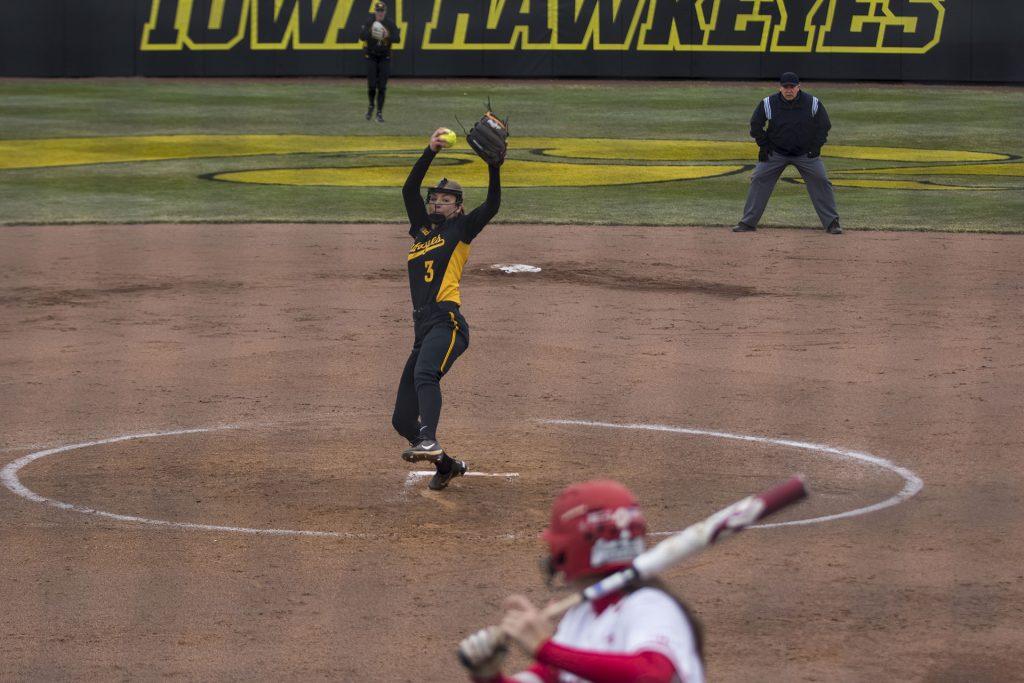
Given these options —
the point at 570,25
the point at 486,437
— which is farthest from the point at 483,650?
the point at 570,25

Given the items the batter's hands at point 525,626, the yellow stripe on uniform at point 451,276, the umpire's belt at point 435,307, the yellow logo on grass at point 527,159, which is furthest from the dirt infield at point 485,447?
the yellow logo on grass at point 527,159

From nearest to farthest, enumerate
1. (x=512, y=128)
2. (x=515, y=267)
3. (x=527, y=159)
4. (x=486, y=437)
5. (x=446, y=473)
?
1. (x=446, y=473)
2. (x=486, y=437)
3. (x=515, y=267)
4. (x=527, y=159)
5. (x=512, y=128)

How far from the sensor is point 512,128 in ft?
110

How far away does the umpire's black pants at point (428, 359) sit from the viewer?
9445 millimetres

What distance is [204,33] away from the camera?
145 feet

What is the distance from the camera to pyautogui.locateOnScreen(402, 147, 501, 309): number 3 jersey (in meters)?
9.59

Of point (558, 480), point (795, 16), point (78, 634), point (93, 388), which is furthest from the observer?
point (795, 16)

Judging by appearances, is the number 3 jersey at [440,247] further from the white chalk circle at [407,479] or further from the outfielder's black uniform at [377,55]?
the outfielder's black uniform at [377,55]

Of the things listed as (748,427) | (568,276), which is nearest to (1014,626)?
(748,427)

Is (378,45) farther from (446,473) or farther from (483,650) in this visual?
(483,650)

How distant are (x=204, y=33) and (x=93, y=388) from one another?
110 ft

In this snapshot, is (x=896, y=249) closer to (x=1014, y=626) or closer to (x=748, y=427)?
(x=748, y=427)

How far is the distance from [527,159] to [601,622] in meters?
25.6

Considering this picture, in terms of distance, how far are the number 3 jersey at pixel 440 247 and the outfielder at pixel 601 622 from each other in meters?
5.84
